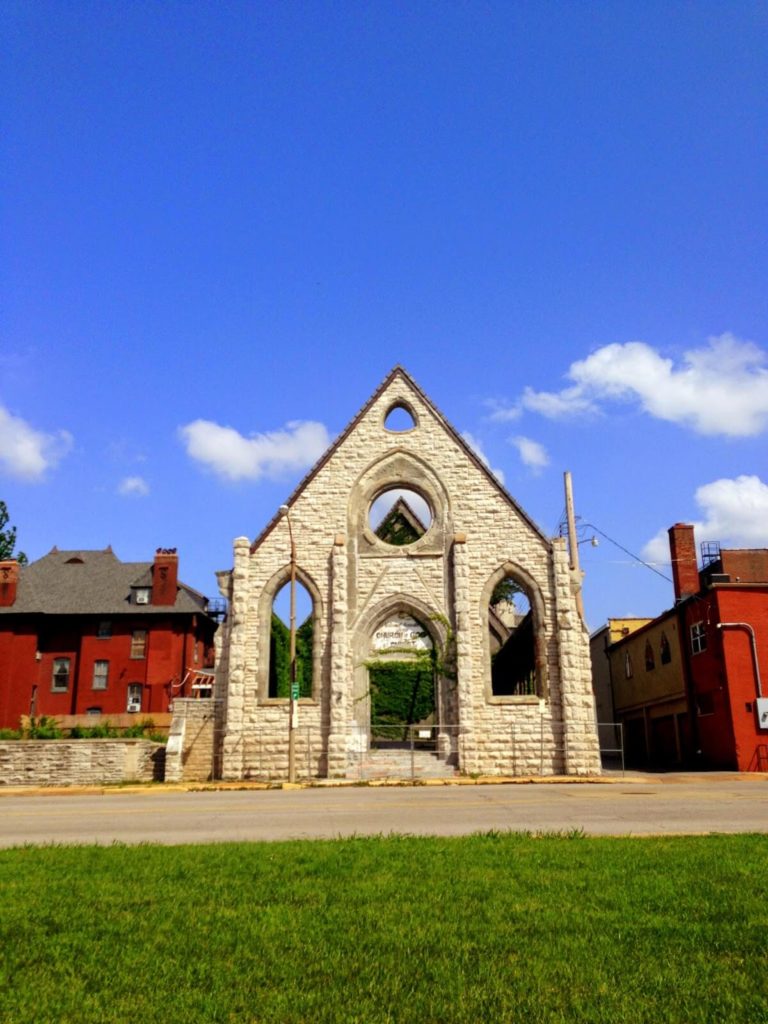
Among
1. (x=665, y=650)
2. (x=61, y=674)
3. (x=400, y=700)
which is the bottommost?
(x=400, y=700)

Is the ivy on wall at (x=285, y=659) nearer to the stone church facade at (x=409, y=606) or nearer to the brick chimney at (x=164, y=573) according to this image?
the stone church facade at (x=409, y=606)

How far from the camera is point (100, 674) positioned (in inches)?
1732

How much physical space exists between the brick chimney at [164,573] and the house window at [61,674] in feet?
19.2

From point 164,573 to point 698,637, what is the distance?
28.5 meters

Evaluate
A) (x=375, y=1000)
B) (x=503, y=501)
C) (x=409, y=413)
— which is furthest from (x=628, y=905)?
(x=409, y=413)

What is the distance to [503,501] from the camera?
27.1 metres

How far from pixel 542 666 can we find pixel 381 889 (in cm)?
1930

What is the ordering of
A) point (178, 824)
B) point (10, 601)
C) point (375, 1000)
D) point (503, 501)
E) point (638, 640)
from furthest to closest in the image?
point (10, 601) < point (638, 640) < point (503, 501) < point (178, 824) < point (375, 1000)

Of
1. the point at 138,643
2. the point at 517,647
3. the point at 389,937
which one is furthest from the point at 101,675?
the point at 389,937

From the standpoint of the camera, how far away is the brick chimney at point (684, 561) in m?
33.7

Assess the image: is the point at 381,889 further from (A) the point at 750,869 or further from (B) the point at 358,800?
(B) the point at 358,800

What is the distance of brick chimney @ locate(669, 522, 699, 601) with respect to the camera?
33.7 meters

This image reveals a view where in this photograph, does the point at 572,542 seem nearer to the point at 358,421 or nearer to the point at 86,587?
the point at 358,421

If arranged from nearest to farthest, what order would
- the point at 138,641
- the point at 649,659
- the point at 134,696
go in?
the point at 649,659
the point at 134,696
the point at 138,641
